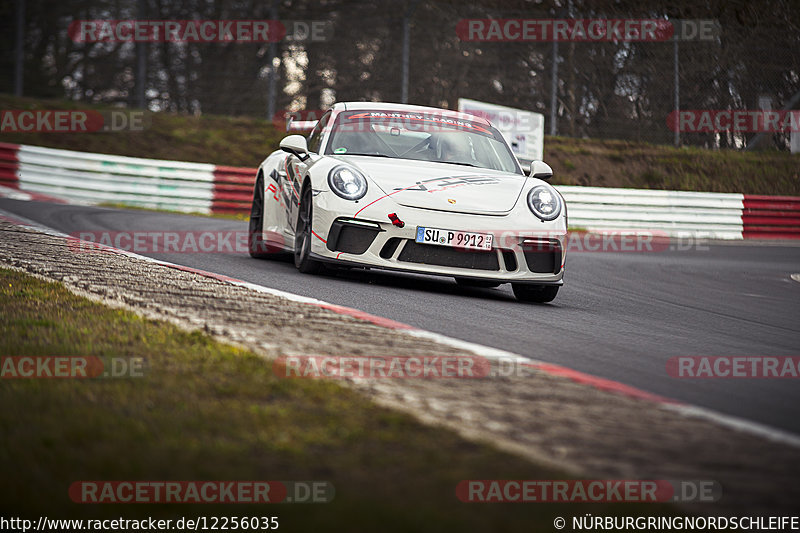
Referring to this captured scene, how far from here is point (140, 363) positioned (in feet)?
12.2

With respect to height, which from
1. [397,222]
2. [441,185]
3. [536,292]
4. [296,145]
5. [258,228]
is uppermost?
[296,145]

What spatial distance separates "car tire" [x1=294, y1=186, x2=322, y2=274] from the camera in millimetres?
7211

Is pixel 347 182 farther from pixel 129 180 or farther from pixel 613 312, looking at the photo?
pixel 129 180

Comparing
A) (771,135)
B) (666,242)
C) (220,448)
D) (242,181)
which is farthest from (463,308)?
(771,135)

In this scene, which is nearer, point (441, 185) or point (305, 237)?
point (441, 185)

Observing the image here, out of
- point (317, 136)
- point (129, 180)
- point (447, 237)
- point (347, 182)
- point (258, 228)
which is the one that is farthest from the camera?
point (129, 180)

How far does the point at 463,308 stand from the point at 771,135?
17948 millimetres

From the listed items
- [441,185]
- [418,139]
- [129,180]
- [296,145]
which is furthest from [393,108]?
[129,180]

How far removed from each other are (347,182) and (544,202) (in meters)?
1.45

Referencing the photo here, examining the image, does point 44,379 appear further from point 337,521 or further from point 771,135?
point 771,135

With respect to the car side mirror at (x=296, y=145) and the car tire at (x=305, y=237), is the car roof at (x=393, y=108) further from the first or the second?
the car tire at (x=305, y=237)

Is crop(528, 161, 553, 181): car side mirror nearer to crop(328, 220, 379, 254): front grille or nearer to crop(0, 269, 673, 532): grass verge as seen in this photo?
crop(328, 220, 379, 254): front grille

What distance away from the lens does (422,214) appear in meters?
6.87

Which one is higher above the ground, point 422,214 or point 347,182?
point 347,182
